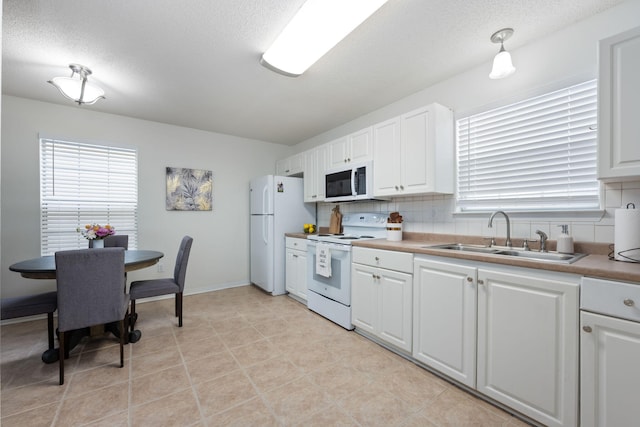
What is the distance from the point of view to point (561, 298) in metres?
1.60

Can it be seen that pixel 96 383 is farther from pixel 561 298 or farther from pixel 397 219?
pixel 561 298

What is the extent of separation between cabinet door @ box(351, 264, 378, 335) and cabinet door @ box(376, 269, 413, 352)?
6cm

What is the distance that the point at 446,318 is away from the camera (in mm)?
2094

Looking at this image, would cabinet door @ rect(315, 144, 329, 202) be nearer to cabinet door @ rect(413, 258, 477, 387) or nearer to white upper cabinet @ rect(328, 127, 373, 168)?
white upper cabinet @ rect(328, 127, 373, 168)

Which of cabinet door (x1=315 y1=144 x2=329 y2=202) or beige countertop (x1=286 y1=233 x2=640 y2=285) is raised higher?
cabinet door (x1=315 y1=144 x2=329 y2=202)

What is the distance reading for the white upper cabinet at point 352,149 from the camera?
323cm

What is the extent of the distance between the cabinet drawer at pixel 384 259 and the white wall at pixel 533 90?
2.14 feet

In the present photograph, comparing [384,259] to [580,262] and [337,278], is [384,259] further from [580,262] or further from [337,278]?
[580,262]

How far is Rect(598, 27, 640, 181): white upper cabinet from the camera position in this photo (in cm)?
161

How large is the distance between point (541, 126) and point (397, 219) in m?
1.37

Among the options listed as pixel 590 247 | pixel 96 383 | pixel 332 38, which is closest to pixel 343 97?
pixel 332 38

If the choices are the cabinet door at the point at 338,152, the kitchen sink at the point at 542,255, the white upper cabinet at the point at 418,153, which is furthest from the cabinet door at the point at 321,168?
the kitchen sink at the point at 542,255

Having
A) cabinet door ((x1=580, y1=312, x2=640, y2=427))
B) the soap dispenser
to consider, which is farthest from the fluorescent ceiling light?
cabinet door ((x1=580, y1=312, x2=640, y2=427))

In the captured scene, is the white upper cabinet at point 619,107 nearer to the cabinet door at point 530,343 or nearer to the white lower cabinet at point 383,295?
the cabinet door at point 530,343
